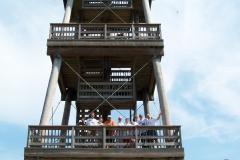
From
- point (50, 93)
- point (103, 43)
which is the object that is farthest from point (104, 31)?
point (50, 93)

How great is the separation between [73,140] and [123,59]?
19.3ft

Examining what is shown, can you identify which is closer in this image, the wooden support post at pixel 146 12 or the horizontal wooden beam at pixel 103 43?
the horizontal wooden beam at pixel 103 43

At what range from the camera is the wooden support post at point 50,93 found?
48.6 feet

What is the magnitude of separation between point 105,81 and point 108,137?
539cm

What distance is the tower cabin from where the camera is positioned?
1380cm

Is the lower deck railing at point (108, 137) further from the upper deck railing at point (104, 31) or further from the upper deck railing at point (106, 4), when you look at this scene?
the upper deck railing at point (106, 4)

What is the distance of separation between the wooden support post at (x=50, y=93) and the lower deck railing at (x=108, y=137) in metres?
0.63

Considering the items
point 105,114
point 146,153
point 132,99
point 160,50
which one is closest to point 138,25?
point 160,50

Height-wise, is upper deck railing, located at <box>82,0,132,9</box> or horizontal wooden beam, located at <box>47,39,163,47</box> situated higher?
upper deck railing, located at <box>82,0,132,9</box>

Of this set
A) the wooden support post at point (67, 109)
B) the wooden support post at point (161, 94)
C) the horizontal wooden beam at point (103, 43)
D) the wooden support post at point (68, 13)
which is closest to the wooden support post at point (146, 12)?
the horizontal wooden beam at point (103, 43)

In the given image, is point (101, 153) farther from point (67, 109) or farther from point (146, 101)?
point (146, 101)

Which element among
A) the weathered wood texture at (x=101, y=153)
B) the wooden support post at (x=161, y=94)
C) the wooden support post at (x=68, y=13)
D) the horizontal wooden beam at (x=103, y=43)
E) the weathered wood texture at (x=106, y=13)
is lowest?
the weathered wood texture at (x=101, y=153)

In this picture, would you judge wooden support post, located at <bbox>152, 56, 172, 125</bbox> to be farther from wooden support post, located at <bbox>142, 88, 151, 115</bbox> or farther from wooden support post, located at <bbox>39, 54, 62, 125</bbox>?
wooden support post, located at <bbox>142, 88, 151, 115</bbox>

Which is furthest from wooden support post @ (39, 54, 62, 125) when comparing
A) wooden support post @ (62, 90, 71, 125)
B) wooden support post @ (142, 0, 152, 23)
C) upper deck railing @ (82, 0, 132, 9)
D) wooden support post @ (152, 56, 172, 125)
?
upper deck railing @ (82, 0, 132, 9)
